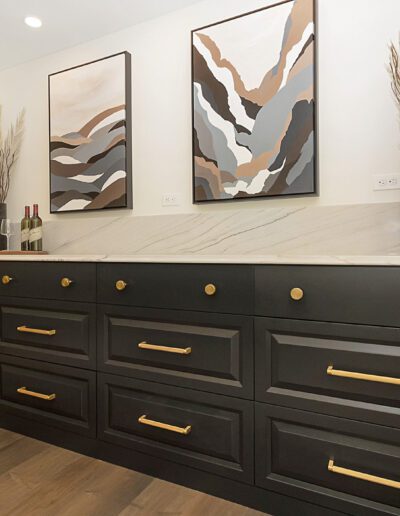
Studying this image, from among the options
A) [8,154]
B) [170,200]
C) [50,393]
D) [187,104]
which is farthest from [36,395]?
[8,154]

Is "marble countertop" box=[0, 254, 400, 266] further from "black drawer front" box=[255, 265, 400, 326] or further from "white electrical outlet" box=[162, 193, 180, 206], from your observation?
"white electrical outlet" box=[162, 193, 180, 206]

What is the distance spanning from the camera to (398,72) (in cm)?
174

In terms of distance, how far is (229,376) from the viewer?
58.4 inches

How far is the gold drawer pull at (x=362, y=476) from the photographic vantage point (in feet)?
3.97

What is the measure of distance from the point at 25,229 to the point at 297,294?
1990 mm

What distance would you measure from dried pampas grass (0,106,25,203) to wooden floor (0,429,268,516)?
1.87 metres

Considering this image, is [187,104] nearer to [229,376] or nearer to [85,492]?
[229,376]

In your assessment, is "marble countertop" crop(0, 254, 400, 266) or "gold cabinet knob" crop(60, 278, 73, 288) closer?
"marble countertop" crop(0, 254, 400, 266)

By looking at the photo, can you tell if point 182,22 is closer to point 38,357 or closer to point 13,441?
point 38,357

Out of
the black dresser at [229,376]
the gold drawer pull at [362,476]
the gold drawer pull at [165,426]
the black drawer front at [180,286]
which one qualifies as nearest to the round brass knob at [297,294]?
the black dresser at [229,376]

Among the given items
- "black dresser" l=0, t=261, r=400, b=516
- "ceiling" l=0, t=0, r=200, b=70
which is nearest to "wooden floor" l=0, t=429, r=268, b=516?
"black dresser" l=0, t=261, r=400, b=516

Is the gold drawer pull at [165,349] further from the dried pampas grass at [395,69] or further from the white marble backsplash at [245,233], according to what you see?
the dried pampas grass at [395,69]

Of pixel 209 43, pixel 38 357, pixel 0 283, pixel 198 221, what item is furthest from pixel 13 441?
pixel 209 43

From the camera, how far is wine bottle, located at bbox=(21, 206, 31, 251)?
2.62 metres
